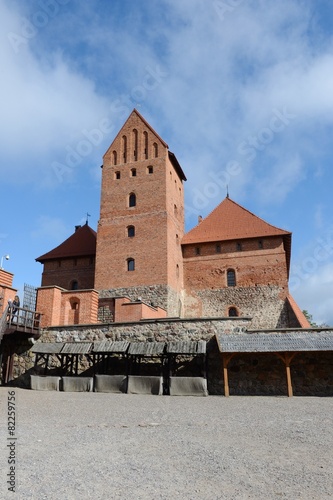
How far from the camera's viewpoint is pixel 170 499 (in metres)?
3.62

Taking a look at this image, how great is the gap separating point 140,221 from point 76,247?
592 centimetres

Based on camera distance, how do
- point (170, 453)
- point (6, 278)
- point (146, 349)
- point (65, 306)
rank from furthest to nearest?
1. point (65, 306)
2. point (6, 278)
3. point (146, 349)
4. point (170, 453)

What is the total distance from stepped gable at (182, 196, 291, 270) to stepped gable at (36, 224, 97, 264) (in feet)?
22.3

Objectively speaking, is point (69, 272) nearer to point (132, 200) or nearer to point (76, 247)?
point (76, 247)

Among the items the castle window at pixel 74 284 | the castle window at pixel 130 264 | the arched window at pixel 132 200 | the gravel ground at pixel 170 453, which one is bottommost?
the gravel ground at pixel 170 453

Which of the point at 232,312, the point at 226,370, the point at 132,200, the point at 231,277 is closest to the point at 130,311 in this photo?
the point at 226,370

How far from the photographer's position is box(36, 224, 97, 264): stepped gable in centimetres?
2606

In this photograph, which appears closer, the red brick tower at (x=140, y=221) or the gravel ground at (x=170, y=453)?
the gravel ground at (x=170, y=453)

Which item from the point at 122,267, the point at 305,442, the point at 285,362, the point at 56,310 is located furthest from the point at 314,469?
the point at 122,267

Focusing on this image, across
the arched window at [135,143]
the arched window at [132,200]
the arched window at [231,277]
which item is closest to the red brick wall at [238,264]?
the arched window at [231,277]

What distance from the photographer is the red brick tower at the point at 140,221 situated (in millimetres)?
22281

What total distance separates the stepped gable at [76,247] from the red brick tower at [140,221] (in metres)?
2.39

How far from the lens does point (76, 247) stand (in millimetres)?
26781

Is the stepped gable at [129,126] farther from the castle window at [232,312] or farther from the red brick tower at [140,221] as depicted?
the castle window at [232,312]
